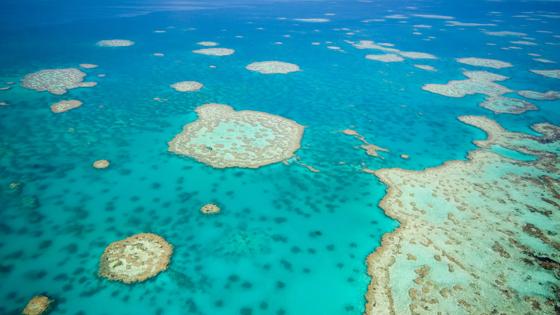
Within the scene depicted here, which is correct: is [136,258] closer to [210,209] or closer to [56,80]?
[210,209]

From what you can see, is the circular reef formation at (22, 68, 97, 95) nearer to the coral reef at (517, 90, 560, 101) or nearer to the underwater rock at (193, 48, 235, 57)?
the underwater rock at (193, 48, 235, 57)

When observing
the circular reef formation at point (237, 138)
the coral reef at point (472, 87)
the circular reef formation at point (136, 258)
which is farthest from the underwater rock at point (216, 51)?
the circular reef formation at point (136, 258)

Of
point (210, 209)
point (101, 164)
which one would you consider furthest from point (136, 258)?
point (101, 164)

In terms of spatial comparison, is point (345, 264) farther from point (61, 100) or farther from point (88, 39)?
point (88, 39)

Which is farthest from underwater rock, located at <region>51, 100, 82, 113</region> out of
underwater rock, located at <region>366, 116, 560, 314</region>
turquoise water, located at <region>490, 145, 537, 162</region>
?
turquoise water, located at <region>490, 145, 537, 162</region>

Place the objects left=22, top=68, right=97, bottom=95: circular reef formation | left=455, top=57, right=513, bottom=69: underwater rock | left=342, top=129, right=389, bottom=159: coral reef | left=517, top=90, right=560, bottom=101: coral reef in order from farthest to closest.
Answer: left=455, top=57, right=513, bottom=69: underwater rock → left=517, top=90, right=560, bottom=101: coral reef → left=22, top=68, right=97, bottom=95: circular reef formation → left=342, top=129, right=389, bottom=159: coral reef

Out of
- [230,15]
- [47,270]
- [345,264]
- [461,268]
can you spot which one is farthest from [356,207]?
[230,15]

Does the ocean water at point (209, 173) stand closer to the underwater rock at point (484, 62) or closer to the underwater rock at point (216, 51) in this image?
the underwater rock at point (484, 62)
